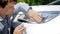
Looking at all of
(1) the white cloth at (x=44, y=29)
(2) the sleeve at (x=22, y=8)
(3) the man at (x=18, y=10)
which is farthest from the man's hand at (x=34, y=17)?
(1) the white cloth at (x=44, y=29)

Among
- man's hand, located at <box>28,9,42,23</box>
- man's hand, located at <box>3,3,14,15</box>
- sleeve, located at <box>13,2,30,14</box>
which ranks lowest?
sleeve, located at <box>13,2,30,14</box>

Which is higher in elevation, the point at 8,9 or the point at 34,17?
the point at 8,9

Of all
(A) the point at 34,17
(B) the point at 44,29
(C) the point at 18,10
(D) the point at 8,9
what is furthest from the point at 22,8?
(B) the point at 44,29

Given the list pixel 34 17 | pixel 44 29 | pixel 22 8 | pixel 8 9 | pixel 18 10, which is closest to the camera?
pixel 44 29

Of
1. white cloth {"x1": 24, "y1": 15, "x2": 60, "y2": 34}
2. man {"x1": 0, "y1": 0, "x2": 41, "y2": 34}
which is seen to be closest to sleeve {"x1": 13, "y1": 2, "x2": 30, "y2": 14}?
man {"x1": 0, "y1": 0, "x2": 41, "y2": 34}

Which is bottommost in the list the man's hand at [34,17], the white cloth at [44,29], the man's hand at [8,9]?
the man's hand at [34,17]

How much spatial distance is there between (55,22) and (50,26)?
160 millimetres

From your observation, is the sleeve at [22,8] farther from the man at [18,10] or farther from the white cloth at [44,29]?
the white cloth at [44,29]

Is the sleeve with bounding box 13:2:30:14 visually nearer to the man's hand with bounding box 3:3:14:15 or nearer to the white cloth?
the man's hand with bounding box 3:3:14:15

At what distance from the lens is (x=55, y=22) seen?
2562 millimetres

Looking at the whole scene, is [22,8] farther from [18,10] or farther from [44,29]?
[44,29]

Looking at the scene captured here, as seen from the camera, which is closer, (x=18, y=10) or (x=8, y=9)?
(x=8, y=9)

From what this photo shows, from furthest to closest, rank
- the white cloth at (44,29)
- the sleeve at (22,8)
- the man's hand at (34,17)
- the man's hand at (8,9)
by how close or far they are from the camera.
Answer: the sleeve at (22,8)
the man's hand at (34,17)
the man's hand at (8,9)
the white cloth at (44,29)

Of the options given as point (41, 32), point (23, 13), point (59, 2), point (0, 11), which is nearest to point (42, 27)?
point (41, 32)
